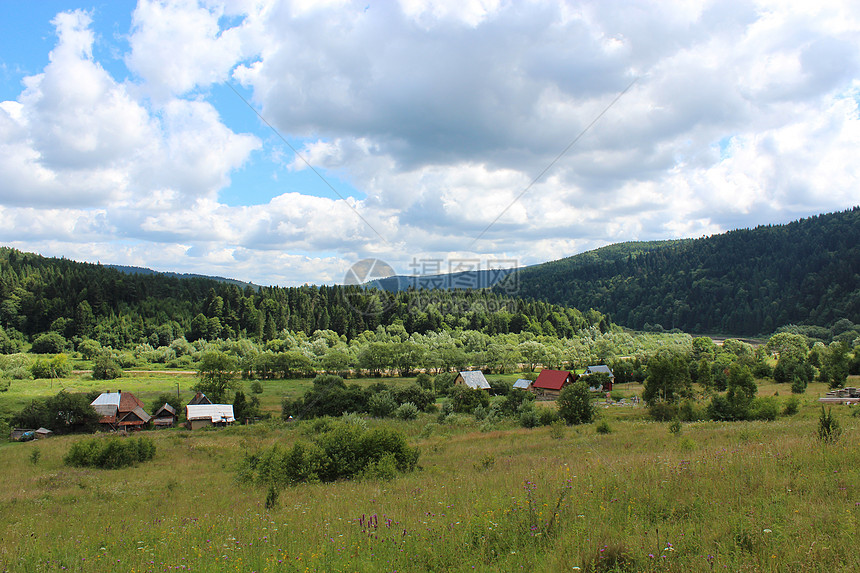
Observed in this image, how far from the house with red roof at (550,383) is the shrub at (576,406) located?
97.4 ft

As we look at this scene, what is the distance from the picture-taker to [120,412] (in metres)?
50.1

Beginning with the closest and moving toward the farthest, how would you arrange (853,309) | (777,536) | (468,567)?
1. (777,536)
2. (468,567)
3. (853,309)

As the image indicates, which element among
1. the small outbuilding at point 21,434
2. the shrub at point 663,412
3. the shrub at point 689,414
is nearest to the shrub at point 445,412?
the shrub at point 663,412

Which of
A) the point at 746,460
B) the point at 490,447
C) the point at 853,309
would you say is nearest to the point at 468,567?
the point at 746,460

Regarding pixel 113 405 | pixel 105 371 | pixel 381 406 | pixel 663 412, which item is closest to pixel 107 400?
pixel 113 405

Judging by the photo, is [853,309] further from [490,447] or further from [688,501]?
[688,501]

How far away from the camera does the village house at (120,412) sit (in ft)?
160

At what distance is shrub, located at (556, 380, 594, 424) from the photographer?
1358 inches

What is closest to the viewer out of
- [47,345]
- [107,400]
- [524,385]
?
[107,400]

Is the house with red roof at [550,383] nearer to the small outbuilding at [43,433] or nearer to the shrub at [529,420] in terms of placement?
the shrub at [529,420]

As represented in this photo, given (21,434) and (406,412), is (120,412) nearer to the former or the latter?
(21,434)

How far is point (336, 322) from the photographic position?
127m

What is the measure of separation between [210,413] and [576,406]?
4047 centimetres

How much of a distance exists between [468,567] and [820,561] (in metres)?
3.42
